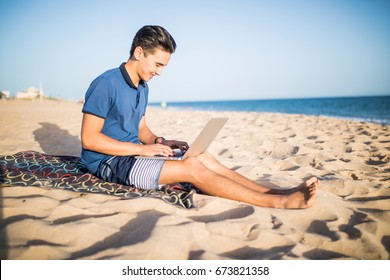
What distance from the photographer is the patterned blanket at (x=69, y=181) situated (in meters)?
1.96

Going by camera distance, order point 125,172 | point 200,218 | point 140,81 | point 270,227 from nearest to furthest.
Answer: point 270,227 → point 200,218 → point 125,172 → point 140,81

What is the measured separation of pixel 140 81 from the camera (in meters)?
2.29

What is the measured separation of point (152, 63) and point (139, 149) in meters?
0.78

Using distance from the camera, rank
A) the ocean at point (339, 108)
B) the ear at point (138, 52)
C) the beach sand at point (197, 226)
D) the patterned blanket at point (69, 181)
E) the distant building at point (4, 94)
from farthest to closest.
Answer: the distant building at point (4, 94), the ocean at point (339, 108), the ear at point (138, 52), the patterned blanket at point (69, 181), the beach sand at point (197, 226)

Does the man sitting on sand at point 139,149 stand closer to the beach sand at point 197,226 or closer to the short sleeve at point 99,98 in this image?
the short sleeve at point 99,98

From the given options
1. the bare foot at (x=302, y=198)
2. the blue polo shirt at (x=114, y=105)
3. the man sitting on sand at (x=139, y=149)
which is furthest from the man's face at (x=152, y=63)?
the bare foot at (x=302, y=198)

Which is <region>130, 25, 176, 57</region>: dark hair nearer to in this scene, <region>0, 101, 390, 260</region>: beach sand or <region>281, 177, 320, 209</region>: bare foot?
<region>0, 101, 390, 260</region>: beach sand

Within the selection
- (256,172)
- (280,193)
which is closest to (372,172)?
(256,172)

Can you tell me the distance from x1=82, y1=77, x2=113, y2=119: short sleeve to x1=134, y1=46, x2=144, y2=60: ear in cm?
37

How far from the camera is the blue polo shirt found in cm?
187

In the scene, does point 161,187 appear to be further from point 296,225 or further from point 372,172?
point 372,172

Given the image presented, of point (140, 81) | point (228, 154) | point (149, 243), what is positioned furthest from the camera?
point (228, 154)

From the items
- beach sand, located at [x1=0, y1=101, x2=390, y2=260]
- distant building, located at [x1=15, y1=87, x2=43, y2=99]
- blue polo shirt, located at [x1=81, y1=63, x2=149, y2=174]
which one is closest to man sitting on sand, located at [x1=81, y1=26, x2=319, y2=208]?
blue polo shirt, located at [x1=81, y1=63, x2=149, y2=174]

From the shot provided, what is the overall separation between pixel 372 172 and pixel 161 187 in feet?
8.24
